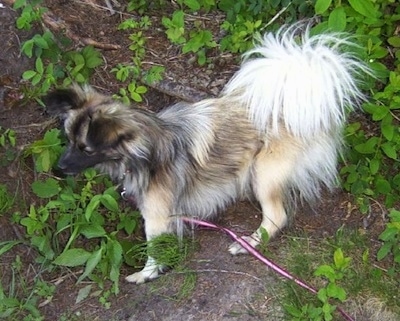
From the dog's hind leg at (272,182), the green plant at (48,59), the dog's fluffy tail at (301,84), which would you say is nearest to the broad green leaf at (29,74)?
the green plant at (48,59)

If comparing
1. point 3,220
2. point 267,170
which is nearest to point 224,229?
point 267,170

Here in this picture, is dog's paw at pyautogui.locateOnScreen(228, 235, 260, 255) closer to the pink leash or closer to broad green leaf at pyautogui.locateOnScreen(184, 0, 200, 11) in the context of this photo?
the pink leash

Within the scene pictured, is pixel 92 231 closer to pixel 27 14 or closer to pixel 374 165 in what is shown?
pixel 27 14

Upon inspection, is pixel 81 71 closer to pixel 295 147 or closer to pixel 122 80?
pixel 122 80

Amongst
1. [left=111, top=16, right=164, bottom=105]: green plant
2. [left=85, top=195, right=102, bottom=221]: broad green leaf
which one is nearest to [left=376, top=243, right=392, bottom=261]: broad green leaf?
[left=85, top=195, right=102, bottom=221]: broad green leaf

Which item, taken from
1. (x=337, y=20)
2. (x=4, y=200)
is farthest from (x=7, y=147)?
(x=337, y=20)

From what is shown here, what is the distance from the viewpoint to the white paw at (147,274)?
3.22 metres

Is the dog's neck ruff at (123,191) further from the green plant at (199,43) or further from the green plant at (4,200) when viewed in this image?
the green plant at (199,43)

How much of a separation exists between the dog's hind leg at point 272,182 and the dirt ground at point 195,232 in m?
0.09

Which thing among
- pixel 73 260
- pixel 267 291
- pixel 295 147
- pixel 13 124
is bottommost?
pixel 267 291

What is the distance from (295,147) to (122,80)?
1.18 m

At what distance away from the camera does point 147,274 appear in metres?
3.22

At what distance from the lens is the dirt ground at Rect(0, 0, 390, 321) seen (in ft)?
10.1

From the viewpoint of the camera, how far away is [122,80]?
12.6 feet
